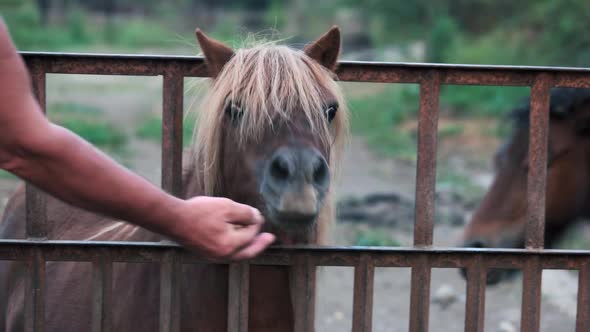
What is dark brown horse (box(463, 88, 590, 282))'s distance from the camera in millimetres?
5082

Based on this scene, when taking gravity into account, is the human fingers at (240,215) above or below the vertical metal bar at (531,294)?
above

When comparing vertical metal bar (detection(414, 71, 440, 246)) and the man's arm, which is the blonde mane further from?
the man's arm

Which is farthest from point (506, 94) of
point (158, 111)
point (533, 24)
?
point (158, 111)

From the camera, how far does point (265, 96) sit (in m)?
2.45

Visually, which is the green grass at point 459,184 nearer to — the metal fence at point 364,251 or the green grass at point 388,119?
the green grass at point 388,119

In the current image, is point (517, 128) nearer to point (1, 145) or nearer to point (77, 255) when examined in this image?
point (77, 255)

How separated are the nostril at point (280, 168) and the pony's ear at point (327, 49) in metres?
0.52

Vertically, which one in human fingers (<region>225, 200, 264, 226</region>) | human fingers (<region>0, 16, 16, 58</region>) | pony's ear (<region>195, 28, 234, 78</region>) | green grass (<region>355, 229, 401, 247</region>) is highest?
pony's ear (<region>195, 28, 234, 78</region>)

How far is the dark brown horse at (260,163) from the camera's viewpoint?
7.26 ft

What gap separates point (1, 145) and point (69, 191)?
16cm


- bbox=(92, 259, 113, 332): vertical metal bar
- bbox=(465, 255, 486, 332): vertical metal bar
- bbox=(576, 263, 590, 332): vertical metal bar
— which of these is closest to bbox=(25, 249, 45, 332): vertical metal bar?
bbox=(92, 259, 113, 332): vertical metal bar

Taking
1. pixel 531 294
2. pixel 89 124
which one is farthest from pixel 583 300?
pixel 89 124

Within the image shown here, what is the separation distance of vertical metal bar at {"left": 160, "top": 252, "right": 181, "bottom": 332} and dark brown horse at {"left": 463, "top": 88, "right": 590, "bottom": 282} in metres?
3.03

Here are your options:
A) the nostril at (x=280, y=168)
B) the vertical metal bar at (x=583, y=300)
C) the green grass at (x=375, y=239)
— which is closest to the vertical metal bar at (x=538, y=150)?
the vertical metal bar at (x=583, y=300)
